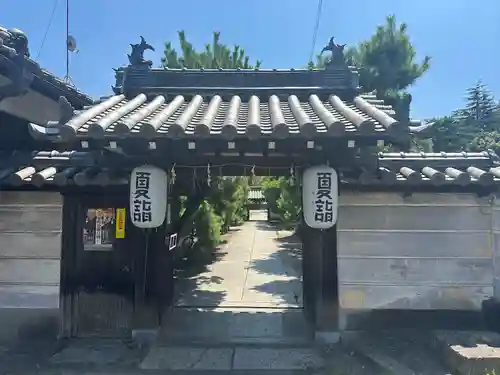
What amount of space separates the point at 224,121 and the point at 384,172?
289 centimetres

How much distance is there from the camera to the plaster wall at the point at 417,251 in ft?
26.6

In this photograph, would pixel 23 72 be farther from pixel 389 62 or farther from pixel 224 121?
pixel 389 62

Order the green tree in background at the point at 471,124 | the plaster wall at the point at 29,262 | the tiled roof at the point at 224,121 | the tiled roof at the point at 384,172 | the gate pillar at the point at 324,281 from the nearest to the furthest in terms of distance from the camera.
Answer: the tiled roof at the point at 224,121 → the tiled roof at the point at 384,172 → the gate pillar at the point at 324,281 → the plaster wall at the point at 29,262 → the green tree in background at the point at 471,124

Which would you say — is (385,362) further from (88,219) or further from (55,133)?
(55,133)

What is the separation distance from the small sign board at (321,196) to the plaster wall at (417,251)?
116 centimetres

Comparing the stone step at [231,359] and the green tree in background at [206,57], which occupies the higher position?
the green tree in background at [206,57]

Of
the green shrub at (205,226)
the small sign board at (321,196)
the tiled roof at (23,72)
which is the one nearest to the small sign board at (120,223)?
the tiled roof at (23,72)

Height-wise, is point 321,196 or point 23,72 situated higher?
point 23,72

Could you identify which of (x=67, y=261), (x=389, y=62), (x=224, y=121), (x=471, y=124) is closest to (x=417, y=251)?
(x=224, y=121)

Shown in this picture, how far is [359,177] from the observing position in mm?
7703

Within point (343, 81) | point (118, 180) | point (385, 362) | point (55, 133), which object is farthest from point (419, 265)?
point (55, 133)

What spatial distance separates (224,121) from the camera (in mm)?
6707

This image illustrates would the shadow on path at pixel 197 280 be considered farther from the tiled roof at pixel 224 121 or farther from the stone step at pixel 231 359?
the tiled roof at pixel 224 121

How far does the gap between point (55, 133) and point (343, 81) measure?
603cm
